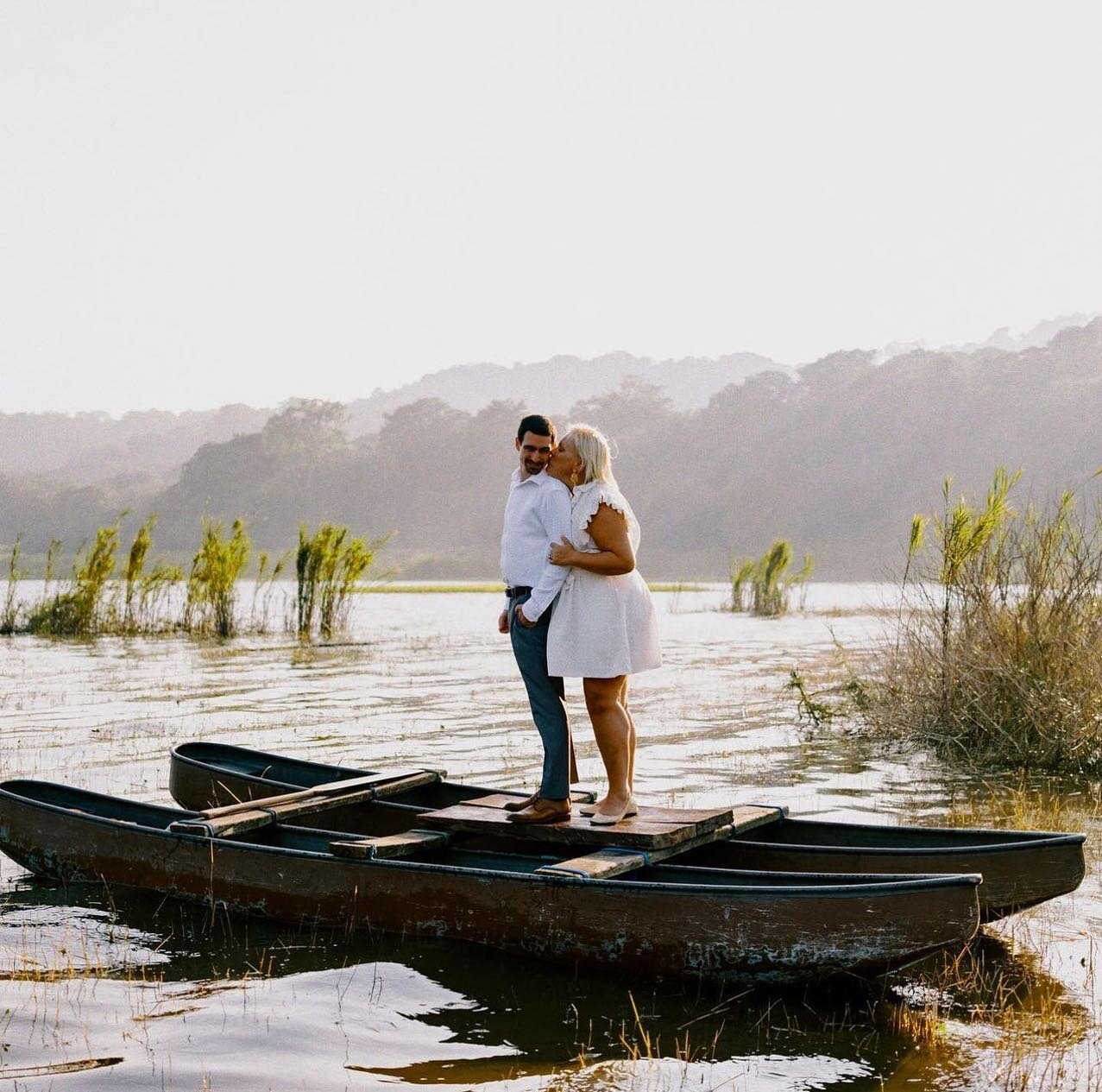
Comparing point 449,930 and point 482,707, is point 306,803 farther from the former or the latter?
point 482,707

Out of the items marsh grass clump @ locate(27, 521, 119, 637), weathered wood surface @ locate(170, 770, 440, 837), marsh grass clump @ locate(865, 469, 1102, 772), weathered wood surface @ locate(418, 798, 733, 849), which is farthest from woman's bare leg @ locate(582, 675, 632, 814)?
marsh grass clump @ locate(27, 521, 119, 637)

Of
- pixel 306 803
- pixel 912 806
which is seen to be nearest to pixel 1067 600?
pixel 912 806

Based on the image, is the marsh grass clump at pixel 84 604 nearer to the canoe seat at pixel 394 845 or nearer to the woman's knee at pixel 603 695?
the canoe seat at pixel 394 845

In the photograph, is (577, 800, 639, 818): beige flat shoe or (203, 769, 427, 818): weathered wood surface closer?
(577, 800, 639, 818): beige flat shoe

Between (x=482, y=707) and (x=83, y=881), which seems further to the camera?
(x=482, y=707)

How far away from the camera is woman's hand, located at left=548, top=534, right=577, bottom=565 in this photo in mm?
6211

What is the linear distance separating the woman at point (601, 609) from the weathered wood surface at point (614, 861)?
33cm

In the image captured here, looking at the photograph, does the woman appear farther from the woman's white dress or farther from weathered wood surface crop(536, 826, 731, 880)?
weathered wood surface crop(536, 826, 731, 880)

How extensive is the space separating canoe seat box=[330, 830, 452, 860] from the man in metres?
0.38

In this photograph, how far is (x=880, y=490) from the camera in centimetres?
8206

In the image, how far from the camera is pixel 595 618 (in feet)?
20.6

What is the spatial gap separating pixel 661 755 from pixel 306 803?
4.40m

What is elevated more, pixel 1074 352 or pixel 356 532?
pixel 1074 352

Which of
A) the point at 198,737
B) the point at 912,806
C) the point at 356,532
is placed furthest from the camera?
the point at 356,532
